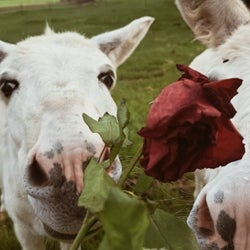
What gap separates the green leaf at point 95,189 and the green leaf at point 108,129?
0.24 ft

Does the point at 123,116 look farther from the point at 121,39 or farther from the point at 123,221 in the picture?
the point at 121,39

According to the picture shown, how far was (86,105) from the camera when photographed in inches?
90.7

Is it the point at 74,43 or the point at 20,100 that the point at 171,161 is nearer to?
the point at 20,100

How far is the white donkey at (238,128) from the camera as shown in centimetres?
142

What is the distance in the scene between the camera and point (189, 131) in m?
0.76

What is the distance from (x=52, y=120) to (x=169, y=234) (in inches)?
55.9

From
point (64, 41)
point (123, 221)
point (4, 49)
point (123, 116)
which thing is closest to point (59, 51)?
point (64, 41)

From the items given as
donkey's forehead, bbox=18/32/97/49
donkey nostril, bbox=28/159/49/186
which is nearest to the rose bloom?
donkey nostril, bbox=28/159/49/186

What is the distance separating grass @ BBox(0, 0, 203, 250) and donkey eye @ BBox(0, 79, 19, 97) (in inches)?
94.1

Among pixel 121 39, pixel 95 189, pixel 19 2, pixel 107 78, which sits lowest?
pixel 19 2

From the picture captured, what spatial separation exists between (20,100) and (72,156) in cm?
73

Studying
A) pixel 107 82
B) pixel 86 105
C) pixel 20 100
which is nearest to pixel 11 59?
pixel 20 100

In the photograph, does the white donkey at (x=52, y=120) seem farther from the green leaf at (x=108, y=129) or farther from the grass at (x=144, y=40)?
the grass at (x=144, y=40)

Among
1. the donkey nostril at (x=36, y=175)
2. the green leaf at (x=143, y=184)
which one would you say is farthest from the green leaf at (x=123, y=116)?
the donkey nostril at (x=36, y=175)
